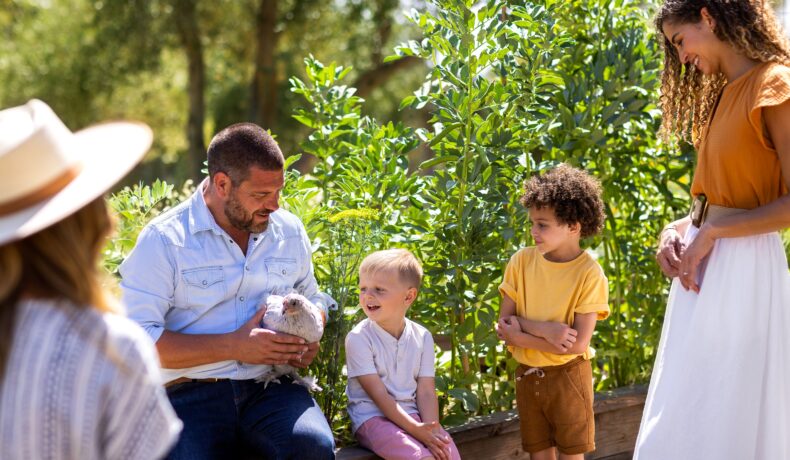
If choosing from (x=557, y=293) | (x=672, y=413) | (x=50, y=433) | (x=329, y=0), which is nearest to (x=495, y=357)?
(x=557, y=293)

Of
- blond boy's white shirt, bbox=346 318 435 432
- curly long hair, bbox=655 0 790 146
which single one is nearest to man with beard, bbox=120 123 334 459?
blond boy's white shirt, bbox=346 318 435 432

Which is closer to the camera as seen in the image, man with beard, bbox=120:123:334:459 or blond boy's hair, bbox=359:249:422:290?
man with beard, bbox=120:123:334:459

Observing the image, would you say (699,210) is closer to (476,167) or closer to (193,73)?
(476,167)

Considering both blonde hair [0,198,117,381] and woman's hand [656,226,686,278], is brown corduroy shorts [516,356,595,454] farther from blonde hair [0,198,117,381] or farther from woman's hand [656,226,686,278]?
blonde hair [0,198,117,381]

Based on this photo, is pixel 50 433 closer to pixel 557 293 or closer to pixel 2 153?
pixel 2 153

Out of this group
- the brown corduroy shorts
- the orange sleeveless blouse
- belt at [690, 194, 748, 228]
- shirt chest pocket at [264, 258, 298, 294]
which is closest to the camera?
the orange sleeveless blouse

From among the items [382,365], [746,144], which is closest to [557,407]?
[382,365]

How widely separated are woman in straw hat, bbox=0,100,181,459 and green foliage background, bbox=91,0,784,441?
68.6 inches

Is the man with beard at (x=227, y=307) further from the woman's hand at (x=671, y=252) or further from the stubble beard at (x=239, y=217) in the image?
the woman's hand at (x=671, y=252)

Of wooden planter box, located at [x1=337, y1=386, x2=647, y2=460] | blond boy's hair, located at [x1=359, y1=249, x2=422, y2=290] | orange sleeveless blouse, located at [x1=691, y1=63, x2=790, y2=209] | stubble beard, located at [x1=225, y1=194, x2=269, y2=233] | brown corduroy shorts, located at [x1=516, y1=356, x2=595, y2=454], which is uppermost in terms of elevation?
orange sleeveless blouse, located at [x1=691, y1=63, x2=790, y2=209]

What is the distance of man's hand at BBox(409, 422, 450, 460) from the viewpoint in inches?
129

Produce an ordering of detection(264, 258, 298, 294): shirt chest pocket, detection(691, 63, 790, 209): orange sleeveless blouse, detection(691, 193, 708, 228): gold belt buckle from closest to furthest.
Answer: detection(691, 63, 790, 209): orange sleeveless blouse → detection(691, 193, 708, 228): gold belt buckle → detection(264, 258, 298, 294): shirt chest pocket

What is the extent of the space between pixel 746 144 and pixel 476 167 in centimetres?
125

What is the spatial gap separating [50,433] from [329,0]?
13.4m
